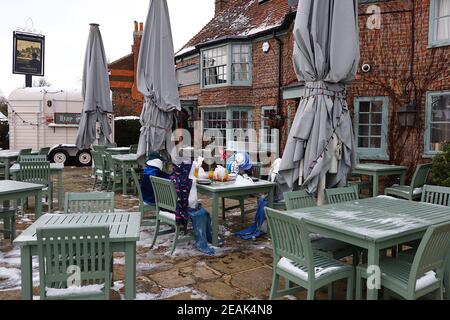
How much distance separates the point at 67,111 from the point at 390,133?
12.4 metres

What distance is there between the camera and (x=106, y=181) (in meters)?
10.3

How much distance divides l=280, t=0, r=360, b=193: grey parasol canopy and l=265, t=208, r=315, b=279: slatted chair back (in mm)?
1451

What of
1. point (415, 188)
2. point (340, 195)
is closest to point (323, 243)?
point (340, 195)

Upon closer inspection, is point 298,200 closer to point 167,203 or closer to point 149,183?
point 167,203

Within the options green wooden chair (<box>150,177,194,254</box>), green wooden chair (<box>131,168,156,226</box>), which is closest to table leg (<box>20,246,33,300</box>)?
green wooden chair (<box>150,177,194,254</box>)

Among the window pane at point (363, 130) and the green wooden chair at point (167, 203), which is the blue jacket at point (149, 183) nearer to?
the green wooden chair at point (167, 203)

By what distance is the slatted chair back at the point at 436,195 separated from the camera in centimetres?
469

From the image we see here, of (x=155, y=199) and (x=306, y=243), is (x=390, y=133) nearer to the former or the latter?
(x=155, y=199)

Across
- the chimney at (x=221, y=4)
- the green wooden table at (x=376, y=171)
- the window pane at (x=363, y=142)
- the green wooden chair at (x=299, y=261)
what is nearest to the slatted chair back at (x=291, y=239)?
the green wooden chair at (x=299, y=261)

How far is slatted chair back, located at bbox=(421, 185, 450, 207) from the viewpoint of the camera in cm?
469

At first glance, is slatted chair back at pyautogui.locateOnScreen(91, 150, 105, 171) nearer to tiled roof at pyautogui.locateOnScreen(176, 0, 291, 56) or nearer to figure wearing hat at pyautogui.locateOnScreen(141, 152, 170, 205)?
figure wearing hat at pyautogui.locateOnScreen(141, 152, 170, 205)

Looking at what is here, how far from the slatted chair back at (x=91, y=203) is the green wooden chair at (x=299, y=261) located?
72.8 inches
